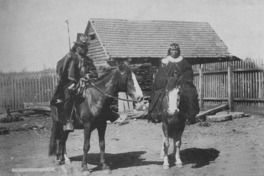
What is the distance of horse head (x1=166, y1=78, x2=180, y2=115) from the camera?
684 centimetres

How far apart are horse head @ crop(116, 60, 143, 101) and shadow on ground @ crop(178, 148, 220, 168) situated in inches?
80.6

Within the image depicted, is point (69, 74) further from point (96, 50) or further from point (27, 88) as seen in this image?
point (96, 50)

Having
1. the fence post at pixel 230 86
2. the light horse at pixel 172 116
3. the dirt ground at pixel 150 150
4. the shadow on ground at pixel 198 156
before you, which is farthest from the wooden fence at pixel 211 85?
the light horse at pixel 172 116

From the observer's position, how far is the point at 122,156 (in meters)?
8.70

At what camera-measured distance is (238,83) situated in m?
15.5

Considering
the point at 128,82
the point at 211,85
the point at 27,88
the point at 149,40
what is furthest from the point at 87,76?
the point at 149,40

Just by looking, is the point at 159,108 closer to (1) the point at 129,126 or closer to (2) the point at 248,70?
(1) the point at 129,126

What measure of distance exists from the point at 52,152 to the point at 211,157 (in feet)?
12.6

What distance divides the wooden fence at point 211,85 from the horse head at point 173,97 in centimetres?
824

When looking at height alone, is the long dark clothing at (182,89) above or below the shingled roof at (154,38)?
below

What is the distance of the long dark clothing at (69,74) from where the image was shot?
24.5 feet

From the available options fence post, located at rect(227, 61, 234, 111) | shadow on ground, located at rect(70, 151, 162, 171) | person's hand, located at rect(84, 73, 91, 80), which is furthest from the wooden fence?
person's hand, located at rect(84, 73, 91, 80)

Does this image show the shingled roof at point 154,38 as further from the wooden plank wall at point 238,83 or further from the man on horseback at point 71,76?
the man on horseback at point 71,76

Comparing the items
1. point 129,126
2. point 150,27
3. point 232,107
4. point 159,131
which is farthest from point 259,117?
point 150,27
